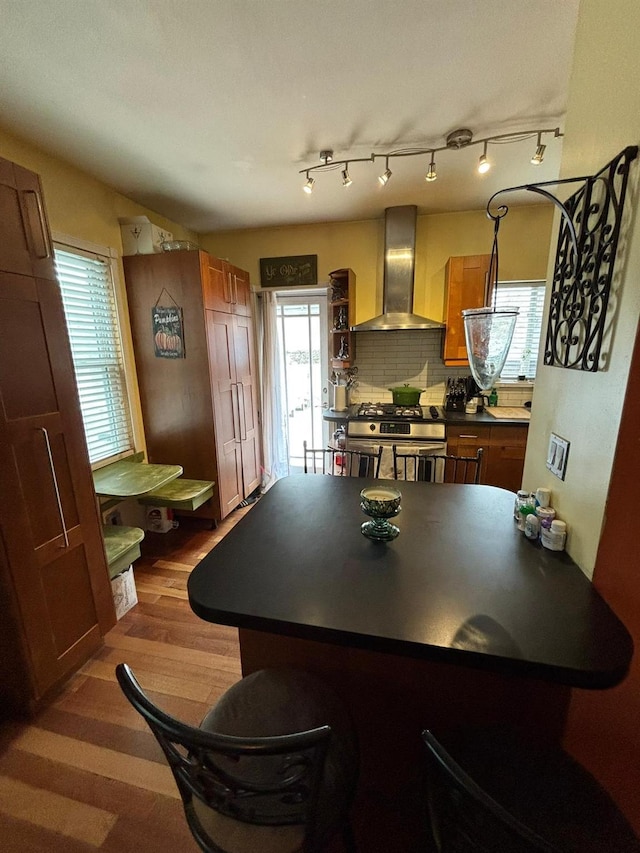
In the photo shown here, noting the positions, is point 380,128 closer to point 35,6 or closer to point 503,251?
point 35,6

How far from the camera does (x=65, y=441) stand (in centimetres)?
159

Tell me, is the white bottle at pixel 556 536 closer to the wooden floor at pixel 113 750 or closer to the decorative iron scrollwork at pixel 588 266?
the decorative iron scrollwork at pixel 588 266

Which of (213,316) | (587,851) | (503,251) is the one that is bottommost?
(587,851)

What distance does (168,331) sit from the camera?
2.79 meters

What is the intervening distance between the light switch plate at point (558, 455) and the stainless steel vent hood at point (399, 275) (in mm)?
2120

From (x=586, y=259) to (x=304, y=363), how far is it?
302 cm

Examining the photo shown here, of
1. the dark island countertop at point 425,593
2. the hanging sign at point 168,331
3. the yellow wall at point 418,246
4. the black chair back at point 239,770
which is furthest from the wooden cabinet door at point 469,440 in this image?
the black chair back at point 239,770

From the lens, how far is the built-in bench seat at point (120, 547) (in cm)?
200

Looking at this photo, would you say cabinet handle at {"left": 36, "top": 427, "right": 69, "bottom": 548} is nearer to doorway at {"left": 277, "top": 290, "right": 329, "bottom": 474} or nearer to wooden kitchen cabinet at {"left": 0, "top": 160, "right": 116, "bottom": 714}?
wooden kitchen cabinet at {"left": 0, "top": 160, "right": 116, "bottom": 714}

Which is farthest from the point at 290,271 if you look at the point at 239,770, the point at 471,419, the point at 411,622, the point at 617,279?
the point at 239,770

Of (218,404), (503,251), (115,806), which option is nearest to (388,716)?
(115,806)

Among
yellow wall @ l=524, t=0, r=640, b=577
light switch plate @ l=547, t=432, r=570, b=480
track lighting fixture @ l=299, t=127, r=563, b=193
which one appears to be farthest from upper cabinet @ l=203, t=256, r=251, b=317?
light switch plate @ l=547, t=432, r=570, b=480

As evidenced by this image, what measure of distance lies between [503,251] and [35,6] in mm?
3262

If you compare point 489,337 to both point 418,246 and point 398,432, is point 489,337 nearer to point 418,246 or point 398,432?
point 398,432
